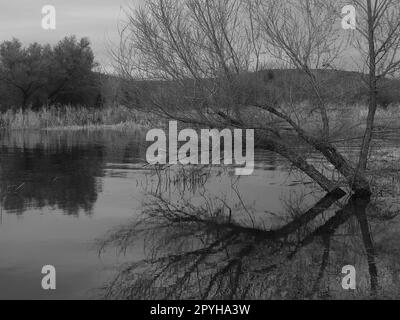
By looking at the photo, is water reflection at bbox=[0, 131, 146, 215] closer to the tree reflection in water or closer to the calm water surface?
the calm water surface

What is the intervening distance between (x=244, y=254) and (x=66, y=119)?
31059 mm

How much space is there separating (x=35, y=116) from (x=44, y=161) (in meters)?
19.4

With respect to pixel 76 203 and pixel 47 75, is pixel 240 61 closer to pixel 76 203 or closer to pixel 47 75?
pixel 76 203

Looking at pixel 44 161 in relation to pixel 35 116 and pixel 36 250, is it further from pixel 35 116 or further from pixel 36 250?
pixel 35 116

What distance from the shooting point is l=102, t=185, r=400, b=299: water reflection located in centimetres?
611

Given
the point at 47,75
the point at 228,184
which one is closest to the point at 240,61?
the point at 228,184

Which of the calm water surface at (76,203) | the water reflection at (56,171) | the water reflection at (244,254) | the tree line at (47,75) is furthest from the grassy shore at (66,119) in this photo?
the water reflection at (244,254)

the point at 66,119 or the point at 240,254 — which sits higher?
the point at 66,119

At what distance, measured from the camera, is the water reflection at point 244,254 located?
20.0 feet

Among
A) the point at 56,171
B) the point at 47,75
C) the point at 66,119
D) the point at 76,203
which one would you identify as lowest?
the point at 76,203

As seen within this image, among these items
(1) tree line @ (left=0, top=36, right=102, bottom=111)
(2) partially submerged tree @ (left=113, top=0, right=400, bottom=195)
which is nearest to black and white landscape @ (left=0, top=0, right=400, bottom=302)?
(2) partially submerged tree @ (left=113, top=0, right=400, bottom=195)

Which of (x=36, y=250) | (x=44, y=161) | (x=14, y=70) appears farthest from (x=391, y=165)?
(x=14, y=70)

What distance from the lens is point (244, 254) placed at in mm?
7523

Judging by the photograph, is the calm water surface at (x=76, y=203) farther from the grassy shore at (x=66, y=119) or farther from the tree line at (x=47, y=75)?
the tree line at (x=47, y=75)
